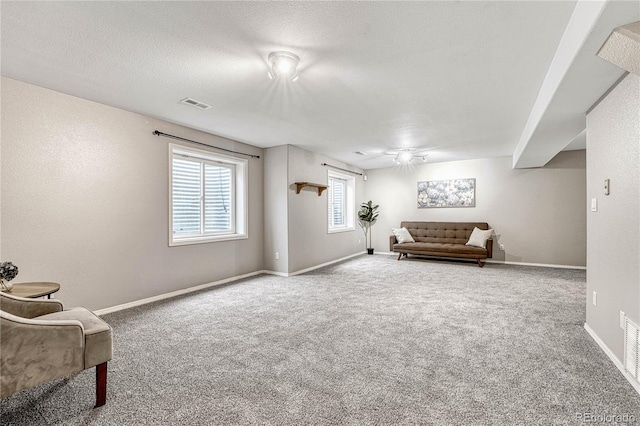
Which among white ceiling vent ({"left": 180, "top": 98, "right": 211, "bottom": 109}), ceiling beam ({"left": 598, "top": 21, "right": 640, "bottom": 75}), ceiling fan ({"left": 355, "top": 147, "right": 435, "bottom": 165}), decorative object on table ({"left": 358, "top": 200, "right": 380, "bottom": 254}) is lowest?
decorative object on table ({"left": 358, "top": 200, "right": 380, "bottom": 254})

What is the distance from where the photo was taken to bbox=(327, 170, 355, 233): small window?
718cm

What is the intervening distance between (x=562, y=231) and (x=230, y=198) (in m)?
6.64

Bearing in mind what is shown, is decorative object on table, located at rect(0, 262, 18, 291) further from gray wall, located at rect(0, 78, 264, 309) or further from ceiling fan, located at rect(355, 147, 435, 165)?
ceiling fan, located at rect(355, 147, 435, 165)

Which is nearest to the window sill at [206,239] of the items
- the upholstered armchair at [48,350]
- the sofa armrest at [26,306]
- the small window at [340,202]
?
the sofa armrest at [26,306]

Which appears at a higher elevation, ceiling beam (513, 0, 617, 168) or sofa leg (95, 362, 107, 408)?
ceiling beam (513, 0, 617, 168)

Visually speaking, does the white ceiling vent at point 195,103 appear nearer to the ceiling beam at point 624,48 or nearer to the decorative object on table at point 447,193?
the ceiling beam at point 624,48

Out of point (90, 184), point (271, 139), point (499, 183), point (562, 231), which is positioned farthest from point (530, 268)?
point (90, 184)

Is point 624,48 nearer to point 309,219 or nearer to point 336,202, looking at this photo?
point 309,219

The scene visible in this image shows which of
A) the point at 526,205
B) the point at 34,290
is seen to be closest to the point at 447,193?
the point at 526,205

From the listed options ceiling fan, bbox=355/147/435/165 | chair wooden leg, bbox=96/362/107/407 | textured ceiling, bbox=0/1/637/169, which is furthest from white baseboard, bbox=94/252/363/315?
ceiling fan, bbox=355/147/435/165

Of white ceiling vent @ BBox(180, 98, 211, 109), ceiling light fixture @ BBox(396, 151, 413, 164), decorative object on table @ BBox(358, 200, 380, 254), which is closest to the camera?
white ceiling vent @ BBox(180, 98, 211, 109)

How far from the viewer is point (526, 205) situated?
6367mm

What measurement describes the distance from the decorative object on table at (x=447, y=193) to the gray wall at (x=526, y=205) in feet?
0.35

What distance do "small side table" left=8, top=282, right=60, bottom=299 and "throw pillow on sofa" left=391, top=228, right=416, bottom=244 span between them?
6310 mm
